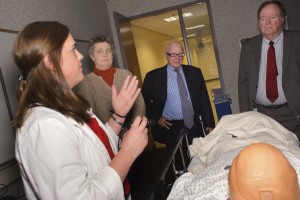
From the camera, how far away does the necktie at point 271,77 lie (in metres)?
2.78

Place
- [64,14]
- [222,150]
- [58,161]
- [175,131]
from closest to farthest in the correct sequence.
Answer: [58,161] < [222,150] < [175,131] < [64,14]

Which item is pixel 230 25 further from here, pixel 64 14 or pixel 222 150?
pixel 222 150

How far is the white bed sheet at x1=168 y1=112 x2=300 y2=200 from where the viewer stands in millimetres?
1642

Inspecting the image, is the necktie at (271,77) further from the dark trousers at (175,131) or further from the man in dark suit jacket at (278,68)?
the dark trousers at (175,131)

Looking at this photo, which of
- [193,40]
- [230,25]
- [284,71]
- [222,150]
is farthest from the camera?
[193,40]

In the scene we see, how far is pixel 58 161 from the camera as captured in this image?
2.99 feet

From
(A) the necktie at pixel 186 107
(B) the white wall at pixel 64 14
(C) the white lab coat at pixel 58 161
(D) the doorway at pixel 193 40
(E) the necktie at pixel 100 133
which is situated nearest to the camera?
(C) the white lab coat at pixel 58 161

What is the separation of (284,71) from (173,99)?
1.19 m

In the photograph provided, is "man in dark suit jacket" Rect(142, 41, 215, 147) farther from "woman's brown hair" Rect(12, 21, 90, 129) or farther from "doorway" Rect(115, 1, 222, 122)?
"woman's brown hair" Rect(12, 21, 90, 129)

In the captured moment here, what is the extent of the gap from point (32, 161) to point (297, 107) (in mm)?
2532

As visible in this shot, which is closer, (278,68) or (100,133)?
(100,133)

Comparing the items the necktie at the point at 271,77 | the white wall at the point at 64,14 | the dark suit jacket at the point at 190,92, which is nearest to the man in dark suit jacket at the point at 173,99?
the dark suit jacket at the point at 190,92

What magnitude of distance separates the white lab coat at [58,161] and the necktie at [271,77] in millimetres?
2207

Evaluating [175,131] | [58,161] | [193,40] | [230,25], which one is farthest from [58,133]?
[193,40]
